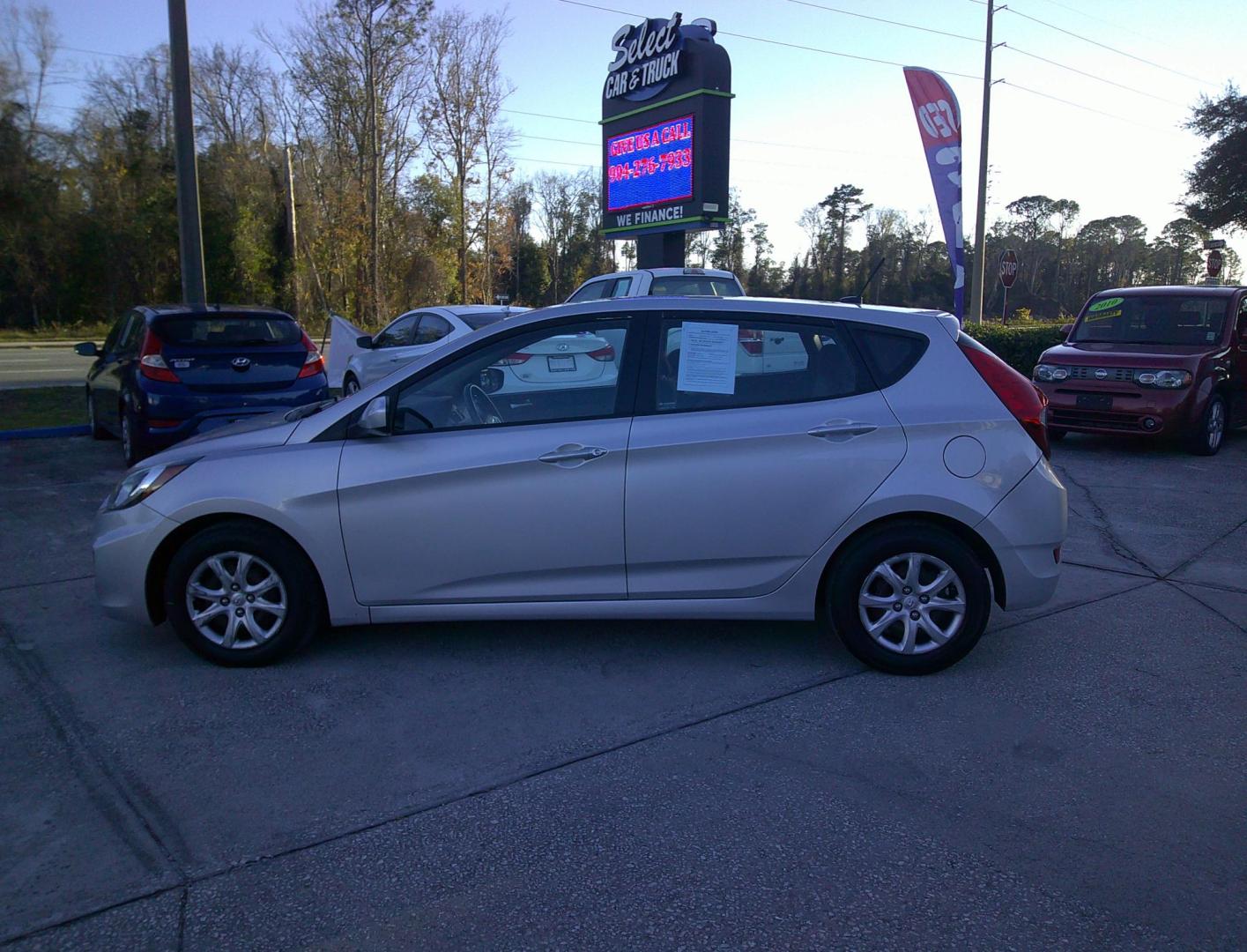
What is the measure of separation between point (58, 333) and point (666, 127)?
27154 millimetres

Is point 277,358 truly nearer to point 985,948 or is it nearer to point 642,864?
point 642,864

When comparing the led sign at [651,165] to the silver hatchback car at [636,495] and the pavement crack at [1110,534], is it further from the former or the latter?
the silver hatchback car at [636,495]

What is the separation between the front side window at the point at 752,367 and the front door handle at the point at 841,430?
160mm

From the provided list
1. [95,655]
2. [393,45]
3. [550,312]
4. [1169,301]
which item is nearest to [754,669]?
[550,312]

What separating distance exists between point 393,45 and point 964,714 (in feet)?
130

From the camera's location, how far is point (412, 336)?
13.1 meters

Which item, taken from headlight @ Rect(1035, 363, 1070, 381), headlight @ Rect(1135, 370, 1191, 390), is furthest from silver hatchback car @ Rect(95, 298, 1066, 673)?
headlight @ Rect(1035, 363, 1070, 381)

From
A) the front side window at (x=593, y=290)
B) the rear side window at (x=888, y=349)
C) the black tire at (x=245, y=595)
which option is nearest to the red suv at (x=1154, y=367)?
the front side window at (x=593, y=290)

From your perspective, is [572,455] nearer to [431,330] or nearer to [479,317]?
[479,317]

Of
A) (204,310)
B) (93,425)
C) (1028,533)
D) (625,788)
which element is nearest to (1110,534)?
(1028,533)

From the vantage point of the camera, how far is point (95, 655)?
4750mm

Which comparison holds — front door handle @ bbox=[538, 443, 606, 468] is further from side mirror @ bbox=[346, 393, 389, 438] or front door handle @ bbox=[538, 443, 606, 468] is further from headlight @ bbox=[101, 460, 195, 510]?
headlight @ bbox=[101, 460, 195, 510]

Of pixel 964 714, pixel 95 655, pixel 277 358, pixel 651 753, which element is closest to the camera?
pixel 651 753

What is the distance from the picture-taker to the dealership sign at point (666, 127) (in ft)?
59.2
